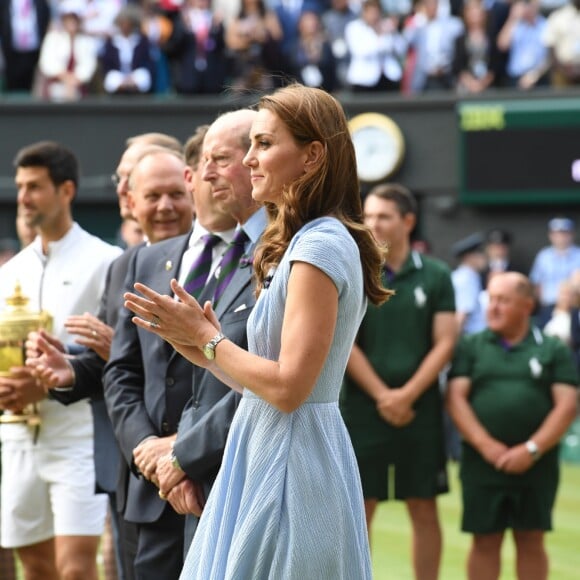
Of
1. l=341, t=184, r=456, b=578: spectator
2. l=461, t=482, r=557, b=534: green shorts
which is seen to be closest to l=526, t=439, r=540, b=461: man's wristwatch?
l=461, t=482, r=557, b=534: green shorts

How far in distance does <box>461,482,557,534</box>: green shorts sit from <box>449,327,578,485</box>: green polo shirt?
0.16ft

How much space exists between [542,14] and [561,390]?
13.5m

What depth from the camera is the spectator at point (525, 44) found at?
1808 cm

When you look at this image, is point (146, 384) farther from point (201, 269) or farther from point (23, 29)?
point (23, 29)

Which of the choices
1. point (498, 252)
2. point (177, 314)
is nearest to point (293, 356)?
point (177, 314)

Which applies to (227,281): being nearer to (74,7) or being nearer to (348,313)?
(348,313)

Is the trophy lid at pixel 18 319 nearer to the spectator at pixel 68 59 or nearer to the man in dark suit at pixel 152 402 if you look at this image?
the man in dark suit at pixel 152 402

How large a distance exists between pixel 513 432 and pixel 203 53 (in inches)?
490

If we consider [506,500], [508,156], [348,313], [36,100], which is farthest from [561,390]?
[36,100]

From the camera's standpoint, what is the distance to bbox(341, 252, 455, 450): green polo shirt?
23.3ft

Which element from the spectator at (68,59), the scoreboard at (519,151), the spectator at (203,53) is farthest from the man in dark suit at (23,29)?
the scoreboard at (519,151)

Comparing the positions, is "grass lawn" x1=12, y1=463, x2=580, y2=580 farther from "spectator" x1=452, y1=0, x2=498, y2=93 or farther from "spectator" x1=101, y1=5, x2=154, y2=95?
"spectator" x1=101, y1=5, x2=154, y2=95

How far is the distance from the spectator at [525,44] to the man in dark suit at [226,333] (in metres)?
14.4

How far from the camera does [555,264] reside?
1722 cm
